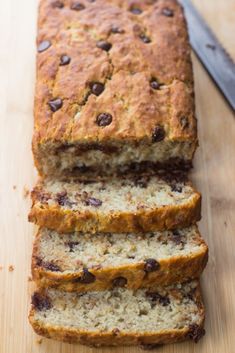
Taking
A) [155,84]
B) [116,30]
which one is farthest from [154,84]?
[116,30]

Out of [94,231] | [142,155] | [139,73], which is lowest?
[94,231]

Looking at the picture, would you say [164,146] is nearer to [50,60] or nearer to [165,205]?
[165,205]

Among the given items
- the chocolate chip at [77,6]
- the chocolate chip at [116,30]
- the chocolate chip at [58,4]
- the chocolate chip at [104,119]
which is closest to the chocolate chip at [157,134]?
the chocolate chip at [104,119]

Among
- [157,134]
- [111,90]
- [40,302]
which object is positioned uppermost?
[111,90]

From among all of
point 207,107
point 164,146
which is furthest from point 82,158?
point 207,107

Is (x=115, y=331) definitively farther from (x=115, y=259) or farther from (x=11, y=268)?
(x=11, y=268)

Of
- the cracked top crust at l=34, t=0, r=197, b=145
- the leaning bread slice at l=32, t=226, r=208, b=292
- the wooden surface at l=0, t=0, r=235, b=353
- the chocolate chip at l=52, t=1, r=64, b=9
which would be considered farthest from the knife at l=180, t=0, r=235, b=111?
the leaning bread slice at l=32, t=226, r=208, b=292
